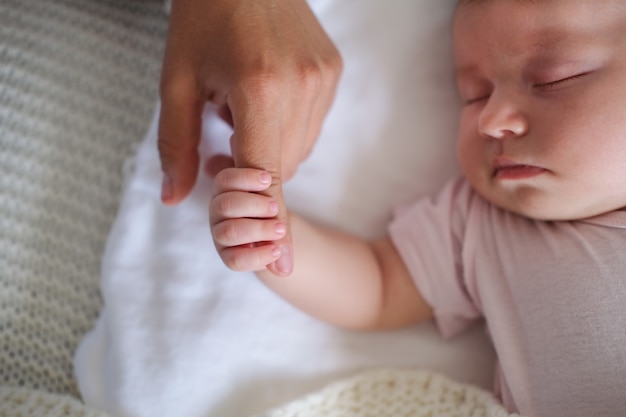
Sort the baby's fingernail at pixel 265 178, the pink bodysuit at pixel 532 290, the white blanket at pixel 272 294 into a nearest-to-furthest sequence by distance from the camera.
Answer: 1. the baby's fingernail at pixel 265 178
2. the pink bodysuit at pixel 532 290
3. the white blanket at pixel 272 294

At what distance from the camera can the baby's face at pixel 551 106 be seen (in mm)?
880

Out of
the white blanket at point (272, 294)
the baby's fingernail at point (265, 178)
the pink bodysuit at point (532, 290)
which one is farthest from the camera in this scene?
the white blanket at point (272, 294)

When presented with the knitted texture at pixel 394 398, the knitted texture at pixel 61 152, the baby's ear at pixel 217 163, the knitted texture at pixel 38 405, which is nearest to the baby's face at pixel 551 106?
the knitted texture at pixel 394 398

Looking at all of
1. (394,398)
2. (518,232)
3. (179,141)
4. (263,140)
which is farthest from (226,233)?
(518,232)

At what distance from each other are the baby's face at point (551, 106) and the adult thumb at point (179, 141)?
1.53 ft

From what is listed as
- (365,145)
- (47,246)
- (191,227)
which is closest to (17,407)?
(47,246)

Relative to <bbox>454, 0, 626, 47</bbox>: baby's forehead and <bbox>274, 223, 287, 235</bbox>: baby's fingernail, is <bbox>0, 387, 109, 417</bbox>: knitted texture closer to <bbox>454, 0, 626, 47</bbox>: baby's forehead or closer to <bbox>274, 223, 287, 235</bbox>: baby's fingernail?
<bbox>274, 223, 287, 235</bbox>: baby's fingernail

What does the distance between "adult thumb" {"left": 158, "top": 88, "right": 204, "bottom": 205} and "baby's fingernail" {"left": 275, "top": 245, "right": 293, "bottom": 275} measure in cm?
26

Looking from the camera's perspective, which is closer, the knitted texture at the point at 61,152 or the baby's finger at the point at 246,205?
the baby's finger at the point at 246,205

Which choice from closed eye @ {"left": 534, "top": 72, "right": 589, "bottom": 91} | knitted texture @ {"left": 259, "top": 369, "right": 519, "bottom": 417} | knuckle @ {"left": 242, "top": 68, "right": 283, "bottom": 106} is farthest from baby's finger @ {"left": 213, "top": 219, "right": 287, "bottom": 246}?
closed eye @ {"left": 534, "top": 72, "right": 589, "bottom": 91}

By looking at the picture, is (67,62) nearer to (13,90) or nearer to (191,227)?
(13,90)

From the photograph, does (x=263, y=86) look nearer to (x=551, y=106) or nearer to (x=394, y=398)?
(x=551, y=106)

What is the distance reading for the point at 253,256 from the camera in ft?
2.61

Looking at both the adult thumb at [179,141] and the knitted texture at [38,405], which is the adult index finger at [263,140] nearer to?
the adult thumb at [179,141]
